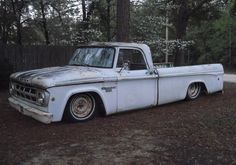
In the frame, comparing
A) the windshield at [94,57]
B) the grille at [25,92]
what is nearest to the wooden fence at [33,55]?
the windshield at [94,57]

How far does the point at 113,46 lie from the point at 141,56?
879 mm

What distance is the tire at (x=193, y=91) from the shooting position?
31.0ft

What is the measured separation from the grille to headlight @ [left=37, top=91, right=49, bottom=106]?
0.56ft

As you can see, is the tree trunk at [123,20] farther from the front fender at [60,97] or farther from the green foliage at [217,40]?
the green foliage at [217,40]

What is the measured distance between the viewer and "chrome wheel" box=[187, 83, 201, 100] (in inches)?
372

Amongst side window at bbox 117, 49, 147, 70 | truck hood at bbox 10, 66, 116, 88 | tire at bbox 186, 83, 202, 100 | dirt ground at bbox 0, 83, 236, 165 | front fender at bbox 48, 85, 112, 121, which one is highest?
side window at bbox 117, 49, 147, 70

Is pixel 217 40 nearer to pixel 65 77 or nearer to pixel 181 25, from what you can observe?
pixel 181 25

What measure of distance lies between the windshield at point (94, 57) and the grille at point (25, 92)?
4.99 ft

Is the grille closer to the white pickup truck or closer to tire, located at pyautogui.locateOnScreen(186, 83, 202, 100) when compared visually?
the white pickup truck

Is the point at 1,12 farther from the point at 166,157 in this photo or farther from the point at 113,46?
the point at 166,157

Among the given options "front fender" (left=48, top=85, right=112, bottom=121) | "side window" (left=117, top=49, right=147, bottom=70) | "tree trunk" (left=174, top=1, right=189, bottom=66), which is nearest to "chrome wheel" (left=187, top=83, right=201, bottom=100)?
"side window" (left=117, top=49, right=147, bottom=70)

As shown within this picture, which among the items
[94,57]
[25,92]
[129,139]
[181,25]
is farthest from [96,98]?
[181,25]

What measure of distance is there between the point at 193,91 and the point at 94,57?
330 cm

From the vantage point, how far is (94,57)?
790cm
